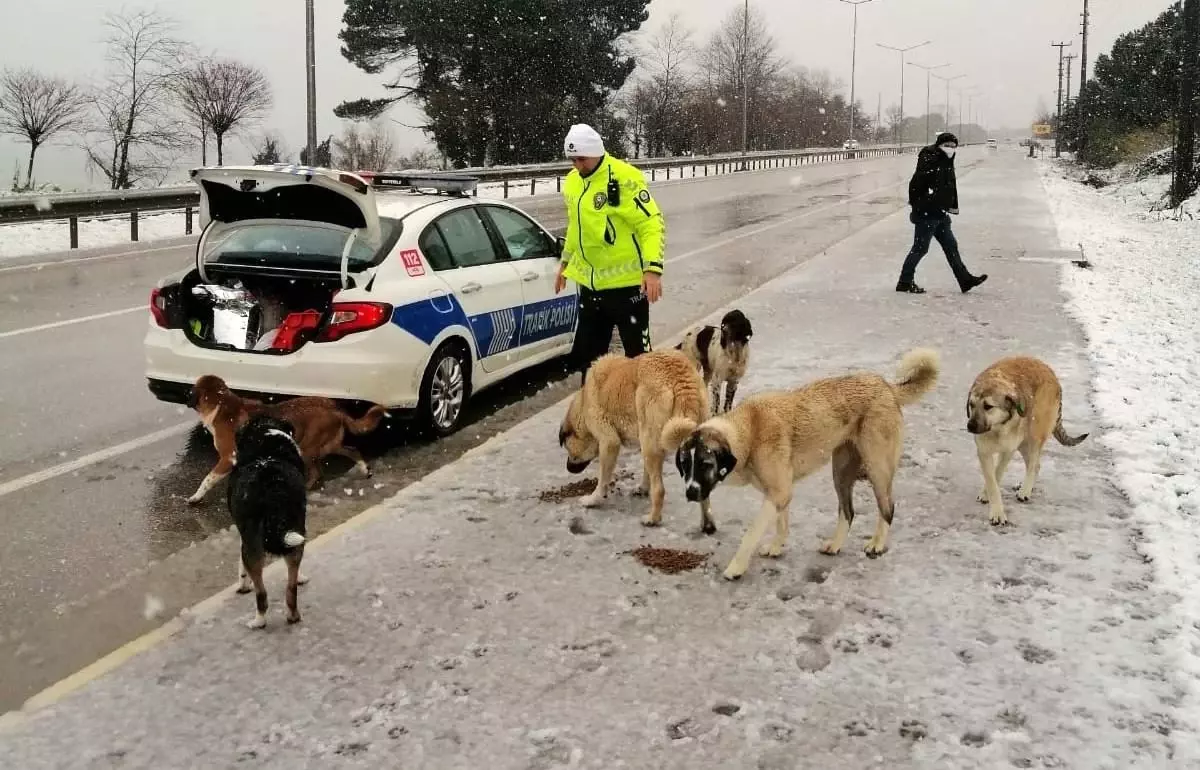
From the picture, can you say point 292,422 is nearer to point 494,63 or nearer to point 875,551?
point 875,551

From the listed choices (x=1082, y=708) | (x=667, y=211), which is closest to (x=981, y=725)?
(x=1082, y=708)

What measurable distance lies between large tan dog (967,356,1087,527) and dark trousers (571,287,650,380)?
2197 mm

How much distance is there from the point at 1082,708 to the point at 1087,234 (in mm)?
19287

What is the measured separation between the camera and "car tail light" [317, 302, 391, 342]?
19.7ft

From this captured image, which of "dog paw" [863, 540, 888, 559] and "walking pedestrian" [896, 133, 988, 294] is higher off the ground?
"walking pedestrian" [896, 133, 988, 294]

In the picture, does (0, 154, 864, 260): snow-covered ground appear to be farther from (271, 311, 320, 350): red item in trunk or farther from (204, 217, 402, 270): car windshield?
(271, 311, 320, 350): red item in trunk

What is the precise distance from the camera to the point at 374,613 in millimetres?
4004

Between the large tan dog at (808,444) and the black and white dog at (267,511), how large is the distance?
1.54m

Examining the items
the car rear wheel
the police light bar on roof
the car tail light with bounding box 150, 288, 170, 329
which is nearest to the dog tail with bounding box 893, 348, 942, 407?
the car rear wheel

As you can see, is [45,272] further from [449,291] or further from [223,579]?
[223,579]

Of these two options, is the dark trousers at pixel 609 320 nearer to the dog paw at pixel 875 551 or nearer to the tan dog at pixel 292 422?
the tan dog at pixel 292 422

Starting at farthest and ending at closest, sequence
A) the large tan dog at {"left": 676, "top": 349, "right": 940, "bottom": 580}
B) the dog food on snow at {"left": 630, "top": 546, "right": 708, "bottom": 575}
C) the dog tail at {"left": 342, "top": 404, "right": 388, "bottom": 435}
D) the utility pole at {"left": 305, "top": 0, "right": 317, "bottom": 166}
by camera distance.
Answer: the utility pole at {"left": 305, "top": 0, "right": 317, "bottom": 166} → the dog tail at {"left": 342, "top": 404, "right": 388, "bottom": 435} → the dog food on snow at {"left": 630, "top": 546, "right": 708, "bottom": 575} → the large tan dog at {"left": 676, "top": 349, "right": 940, "bottom": 580}

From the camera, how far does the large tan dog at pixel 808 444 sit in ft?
13.3

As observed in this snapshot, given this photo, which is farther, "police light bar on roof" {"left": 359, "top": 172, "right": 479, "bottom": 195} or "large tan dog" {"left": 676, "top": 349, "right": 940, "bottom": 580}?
"police light bar on roof" {"left": 359, "top": 172, "right": 479, "bottom": 195}
